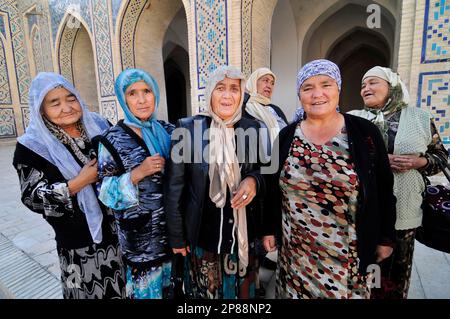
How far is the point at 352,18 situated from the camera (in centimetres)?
712

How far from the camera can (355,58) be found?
1149cm

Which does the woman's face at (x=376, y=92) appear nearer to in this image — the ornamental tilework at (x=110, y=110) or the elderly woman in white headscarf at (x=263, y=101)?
the elderly woman in white headscarf at (x=263, y=101)

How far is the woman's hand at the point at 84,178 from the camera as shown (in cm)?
115

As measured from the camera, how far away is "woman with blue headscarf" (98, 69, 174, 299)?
3.72ft

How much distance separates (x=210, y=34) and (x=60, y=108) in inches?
161

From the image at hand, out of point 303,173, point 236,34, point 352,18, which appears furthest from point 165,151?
point 352,18

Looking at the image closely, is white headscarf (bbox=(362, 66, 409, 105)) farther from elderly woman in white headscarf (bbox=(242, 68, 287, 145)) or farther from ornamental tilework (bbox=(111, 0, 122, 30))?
ornamental tilework (bbox=(111, 0, 122, 30))

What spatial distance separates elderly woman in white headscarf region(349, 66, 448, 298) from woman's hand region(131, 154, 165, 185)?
3.82ft

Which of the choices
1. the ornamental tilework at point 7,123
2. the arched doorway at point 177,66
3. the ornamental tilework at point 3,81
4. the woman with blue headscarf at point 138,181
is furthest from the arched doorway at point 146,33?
the ornamental tilework at point 7,123

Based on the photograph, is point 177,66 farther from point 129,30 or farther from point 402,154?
point 402,154

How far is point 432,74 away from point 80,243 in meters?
4.02

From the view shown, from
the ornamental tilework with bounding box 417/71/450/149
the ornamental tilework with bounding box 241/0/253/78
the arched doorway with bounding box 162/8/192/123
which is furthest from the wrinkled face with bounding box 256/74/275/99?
the arched doorway with bounding box 162/8/192/123

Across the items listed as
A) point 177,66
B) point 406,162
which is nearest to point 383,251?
point 406,162
